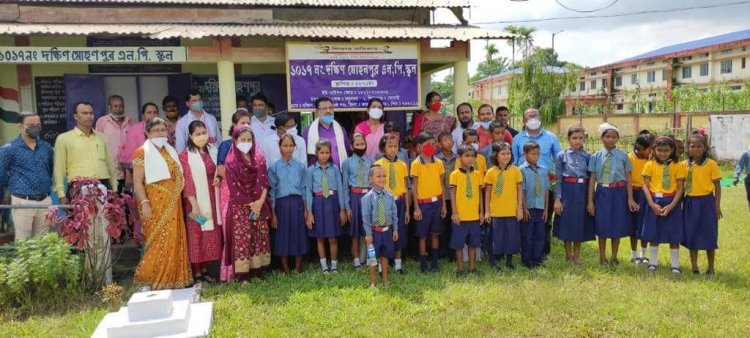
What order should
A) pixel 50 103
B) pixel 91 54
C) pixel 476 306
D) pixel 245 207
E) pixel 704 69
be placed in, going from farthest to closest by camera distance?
pixel 704 69 < pixel 50 103 < pixel 91 54 < pixel 245 207 < pixel 476 306

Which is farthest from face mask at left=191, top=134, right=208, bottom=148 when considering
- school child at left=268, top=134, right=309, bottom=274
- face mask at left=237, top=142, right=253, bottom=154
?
school child at left=268, top=134, right=309, bottom=274

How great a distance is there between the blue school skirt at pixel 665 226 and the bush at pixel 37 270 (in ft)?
17.7

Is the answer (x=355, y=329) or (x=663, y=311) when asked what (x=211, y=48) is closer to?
(x=355, y=329)

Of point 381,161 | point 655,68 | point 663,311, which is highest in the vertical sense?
point 655,68

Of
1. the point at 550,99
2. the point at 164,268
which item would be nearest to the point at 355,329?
the point at 164,268

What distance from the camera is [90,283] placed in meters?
4.74

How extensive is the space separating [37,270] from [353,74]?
153 inches

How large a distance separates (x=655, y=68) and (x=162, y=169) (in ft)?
125

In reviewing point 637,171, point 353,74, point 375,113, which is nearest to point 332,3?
point 353,74

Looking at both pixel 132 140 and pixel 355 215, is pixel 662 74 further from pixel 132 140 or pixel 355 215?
pixel 132 140

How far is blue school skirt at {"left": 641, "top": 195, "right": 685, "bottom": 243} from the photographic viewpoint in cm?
506

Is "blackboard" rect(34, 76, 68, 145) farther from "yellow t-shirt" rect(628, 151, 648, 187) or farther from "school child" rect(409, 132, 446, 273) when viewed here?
"yellow t-shirt" rect(628, 151, 648, 187)

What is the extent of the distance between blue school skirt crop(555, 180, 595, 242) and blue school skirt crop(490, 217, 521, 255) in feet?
1.79

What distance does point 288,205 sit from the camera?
523cm
